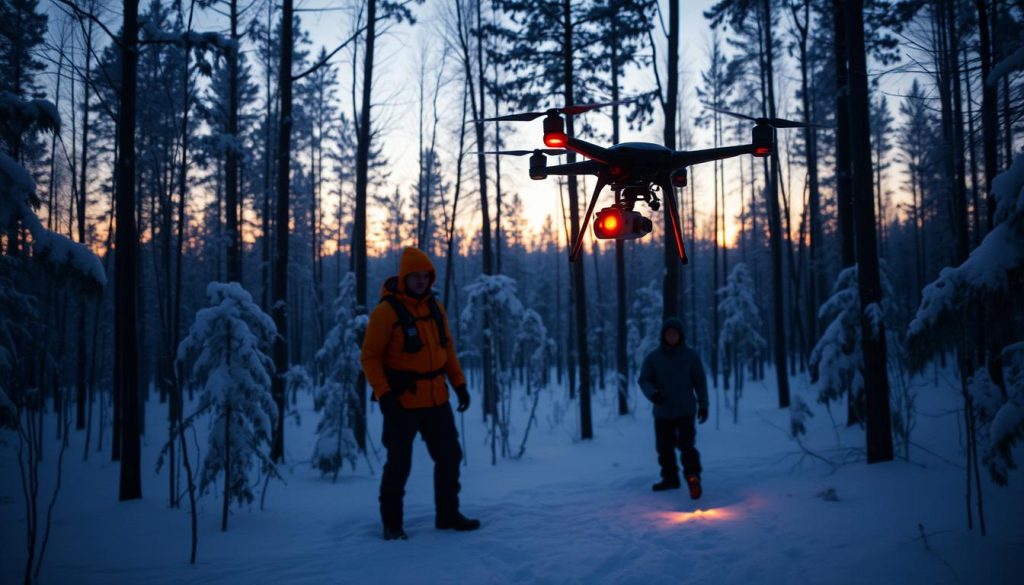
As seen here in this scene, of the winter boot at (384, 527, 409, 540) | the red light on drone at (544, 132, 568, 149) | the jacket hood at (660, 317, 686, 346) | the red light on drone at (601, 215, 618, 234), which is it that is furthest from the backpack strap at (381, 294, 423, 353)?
the jacket hood at (660, 317, 686, 346)

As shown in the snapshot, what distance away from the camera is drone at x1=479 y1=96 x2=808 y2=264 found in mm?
3586

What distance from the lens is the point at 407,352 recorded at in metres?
4.91

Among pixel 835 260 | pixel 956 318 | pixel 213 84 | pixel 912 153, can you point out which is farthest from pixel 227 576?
pixel 835 260

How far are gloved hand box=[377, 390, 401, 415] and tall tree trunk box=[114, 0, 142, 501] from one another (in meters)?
4.04

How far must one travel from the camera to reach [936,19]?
31.5ft

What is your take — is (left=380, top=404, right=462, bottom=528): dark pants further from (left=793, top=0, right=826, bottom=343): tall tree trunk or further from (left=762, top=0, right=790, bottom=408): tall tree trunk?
(left=762, top=0, right=790, bottom=408): tall tree trunk

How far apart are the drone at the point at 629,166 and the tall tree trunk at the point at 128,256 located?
5607mm

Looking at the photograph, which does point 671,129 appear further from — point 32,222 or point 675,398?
point 32,222

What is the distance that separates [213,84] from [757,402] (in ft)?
81.2

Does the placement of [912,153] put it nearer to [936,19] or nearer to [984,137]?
[936,19]

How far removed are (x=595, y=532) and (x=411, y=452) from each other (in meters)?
1.93

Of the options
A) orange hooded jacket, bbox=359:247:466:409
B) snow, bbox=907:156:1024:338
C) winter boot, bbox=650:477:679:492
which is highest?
snow, bbox=907:156:1024:338

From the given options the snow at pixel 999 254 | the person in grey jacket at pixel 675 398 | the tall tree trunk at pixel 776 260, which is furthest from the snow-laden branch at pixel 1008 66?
the tall tree trunk at pixel 776 260

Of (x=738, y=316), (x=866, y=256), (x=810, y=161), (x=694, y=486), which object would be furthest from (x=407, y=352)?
(x=810, y=161)
